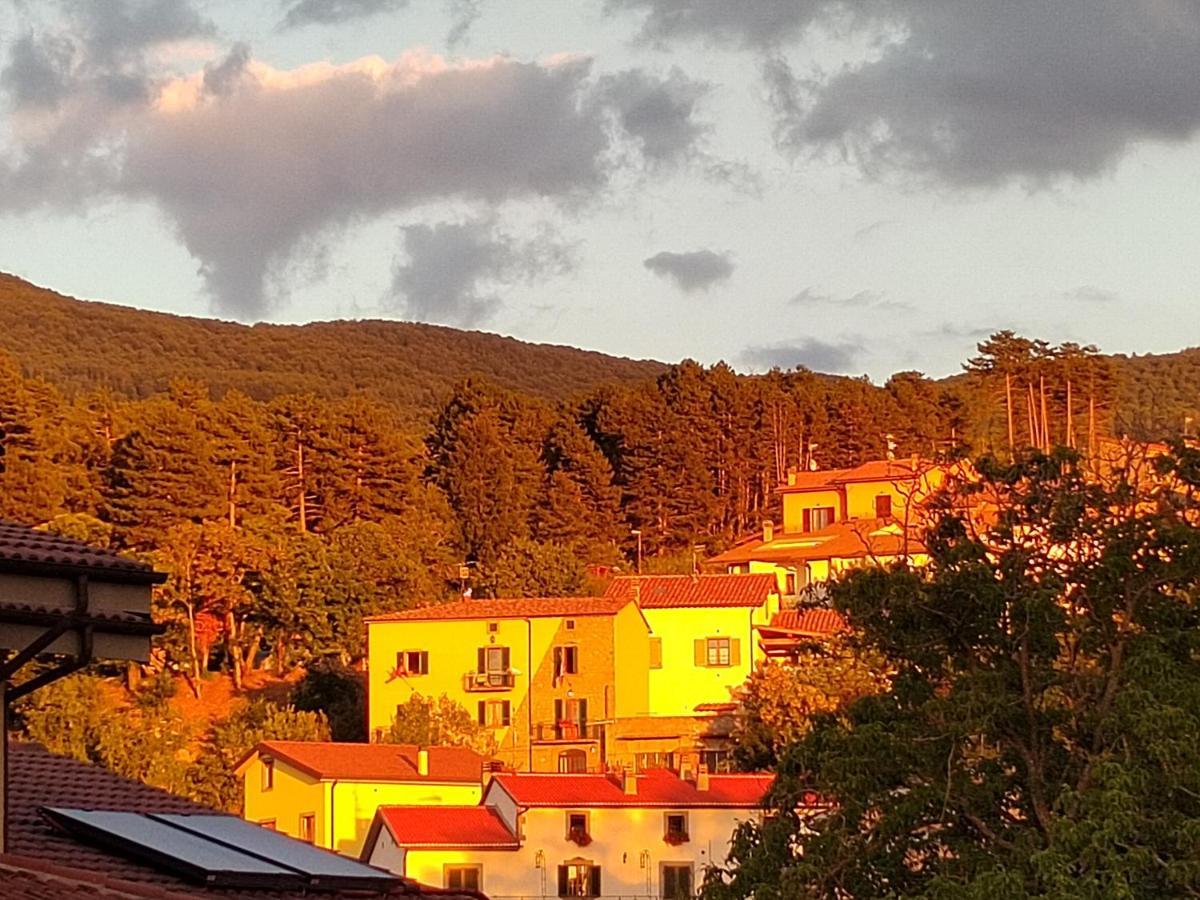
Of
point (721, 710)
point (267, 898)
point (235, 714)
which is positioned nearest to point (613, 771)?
point (721, 710)

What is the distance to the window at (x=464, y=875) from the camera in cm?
5872

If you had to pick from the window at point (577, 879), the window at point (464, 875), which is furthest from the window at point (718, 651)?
the window at point (464, 875)

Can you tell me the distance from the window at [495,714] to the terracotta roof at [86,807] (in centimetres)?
6860

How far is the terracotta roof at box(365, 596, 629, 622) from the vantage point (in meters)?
79.9

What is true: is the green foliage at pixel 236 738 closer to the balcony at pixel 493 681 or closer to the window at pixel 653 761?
the balcony at pixel 493 681

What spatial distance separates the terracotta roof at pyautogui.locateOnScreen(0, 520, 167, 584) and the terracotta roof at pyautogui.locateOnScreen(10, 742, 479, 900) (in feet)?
3.55

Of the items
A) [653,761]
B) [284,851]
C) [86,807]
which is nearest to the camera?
[284,851]

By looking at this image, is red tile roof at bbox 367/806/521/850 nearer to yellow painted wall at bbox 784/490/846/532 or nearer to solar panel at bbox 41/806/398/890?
yellow painted wall at bbox 784/490/846/532

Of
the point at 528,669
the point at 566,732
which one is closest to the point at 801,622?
the point at 566,732

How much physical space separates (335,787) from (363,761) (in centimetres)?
218

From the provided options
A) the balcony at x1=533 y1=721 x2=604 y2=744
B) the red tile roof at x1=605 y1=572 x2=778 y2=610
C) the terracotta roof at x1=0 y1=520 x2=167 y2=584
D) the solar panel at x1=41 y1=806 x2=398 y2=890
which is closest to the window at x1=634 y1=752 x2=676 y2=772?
the balcony at x1=533 y1=721 x2=604 y2=744

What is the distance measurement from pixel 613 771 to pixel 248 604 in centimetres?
2157

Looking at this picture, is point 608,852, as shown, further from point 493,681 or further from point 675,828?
point 493,681

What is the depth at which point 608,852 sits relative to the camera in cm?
6100
